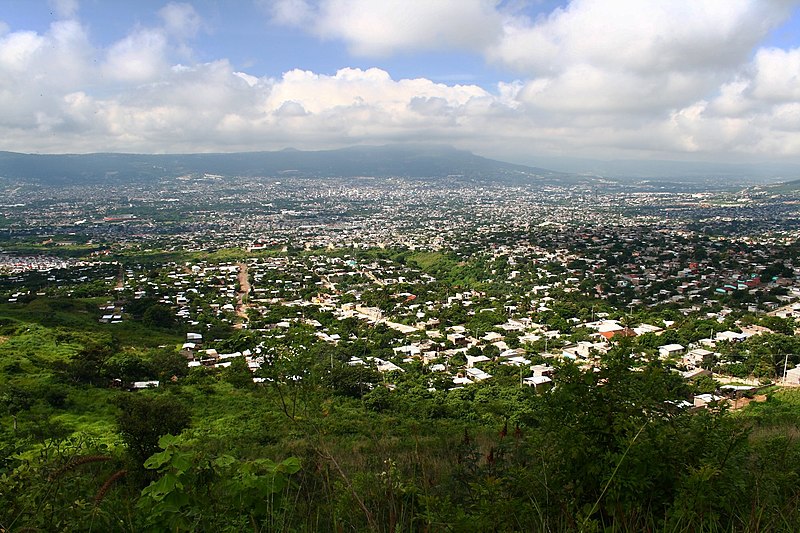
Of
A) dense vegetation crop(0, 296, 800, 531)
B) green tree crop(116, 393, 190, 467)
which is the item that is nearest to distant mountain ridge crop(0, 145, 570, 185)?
green tree crop(116, 393, 190, 467)

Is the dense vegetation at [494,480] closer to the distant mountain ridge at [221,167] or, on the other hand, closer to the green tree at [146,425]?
the green tree at [146,425]

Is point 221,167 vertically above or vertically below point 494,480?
above

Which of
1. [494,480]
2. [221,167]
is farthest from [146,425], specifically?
[221,167]

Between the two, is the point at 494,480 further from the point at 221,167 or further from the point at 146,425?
the point at 221,167

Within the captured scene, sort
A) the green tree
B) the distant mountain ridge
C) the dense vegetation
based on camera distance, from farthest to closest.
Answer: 1. the distant mountain ridge
2. the green tree
3. the dense vegetation

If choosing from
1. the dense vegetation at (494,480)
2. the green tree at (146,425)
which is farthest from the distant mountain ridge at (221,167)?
the dense vegetation at (494,480)

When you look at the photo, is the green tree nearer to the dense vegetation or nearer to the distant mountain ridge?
the dense vegetation

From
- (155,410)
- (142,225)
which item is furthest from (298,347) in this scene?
(142,225)

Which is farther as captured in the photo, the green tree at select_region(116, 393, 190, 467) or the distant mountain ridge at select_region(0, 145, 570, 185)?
the distant mountain ridge at select_region(0, 145, 570, 185)

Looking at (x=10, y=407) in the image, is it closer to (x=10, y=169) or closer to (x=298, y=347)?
(x=298, y=347)
